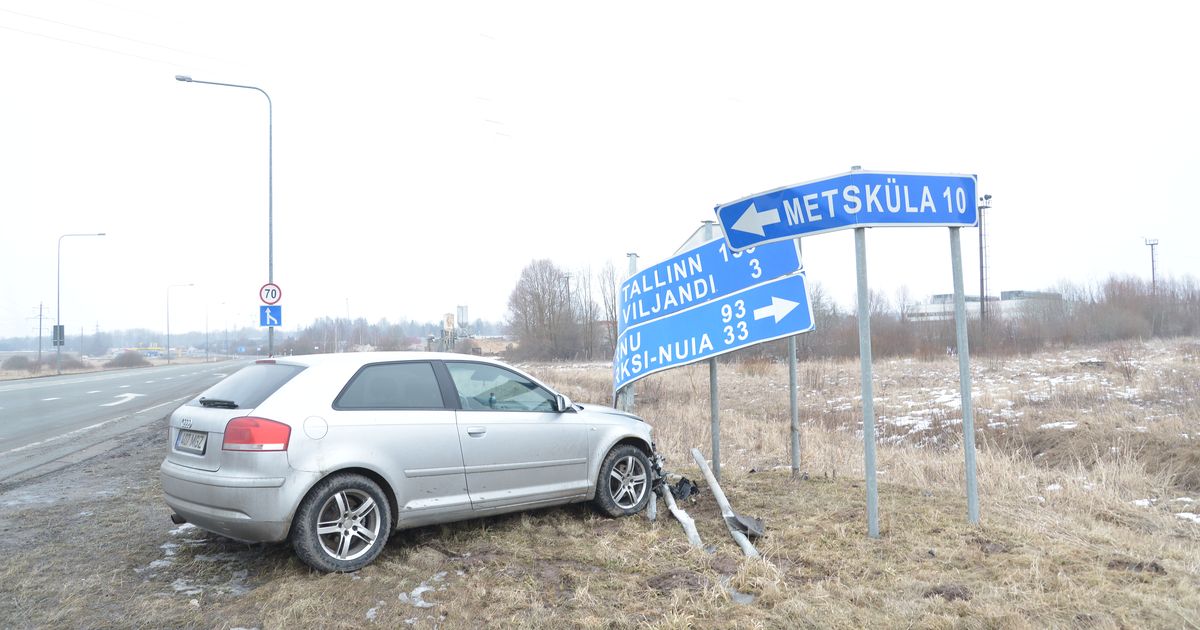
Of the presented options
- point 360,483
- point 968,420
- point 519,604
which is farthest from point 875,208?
point 360,483

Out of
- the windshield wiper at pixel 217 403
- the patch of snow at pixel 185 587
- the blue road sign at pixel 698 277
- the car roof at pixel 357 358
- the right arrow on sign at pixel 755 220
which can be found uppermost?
the right arrow on sign at pixel 755 220

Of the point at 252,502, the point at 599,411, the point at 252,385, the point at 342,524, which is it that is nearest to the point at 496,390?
the point at 599,411

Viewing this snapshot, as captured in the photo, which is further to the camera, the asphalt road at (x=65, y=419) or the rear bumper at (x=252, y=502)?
the asphalt road at (x=65, y=419)

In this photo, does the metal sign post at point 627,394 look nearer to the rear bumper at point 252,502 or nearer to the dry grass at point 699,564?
the dry grass at point 699,564

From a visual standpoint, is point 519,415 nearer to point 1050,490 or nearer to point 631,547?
point 631,547

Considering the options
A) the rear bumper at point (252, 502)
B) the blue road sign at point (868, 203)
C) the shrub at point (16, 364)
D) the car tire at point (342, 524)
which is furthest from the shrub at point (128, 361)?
the blue road sign at point (868, 203)

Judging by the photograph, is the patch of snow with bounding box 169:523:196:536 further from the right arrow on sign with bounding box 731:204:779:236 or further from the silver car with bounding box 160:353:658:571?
the right arrow on sign with bounding box 731:204:779:236

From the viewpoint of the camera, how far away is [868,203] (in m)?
5.39

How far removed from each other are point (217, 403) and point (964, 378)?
552cm

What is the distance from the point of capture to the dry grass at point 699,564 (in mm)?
4031

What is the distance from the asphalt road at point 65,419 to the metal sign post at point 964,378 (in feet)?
33.3

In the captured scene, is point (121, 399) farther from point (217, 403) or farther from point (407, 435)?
point (407, 435)

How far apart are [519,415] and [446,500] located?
93 centimetres

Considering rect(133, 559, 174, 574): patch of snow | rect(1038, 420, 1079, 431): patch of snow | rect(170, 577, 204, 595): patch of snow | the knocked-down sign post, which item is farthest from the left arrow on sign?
rect(1038, 420, 1079, 431): patch of snow
